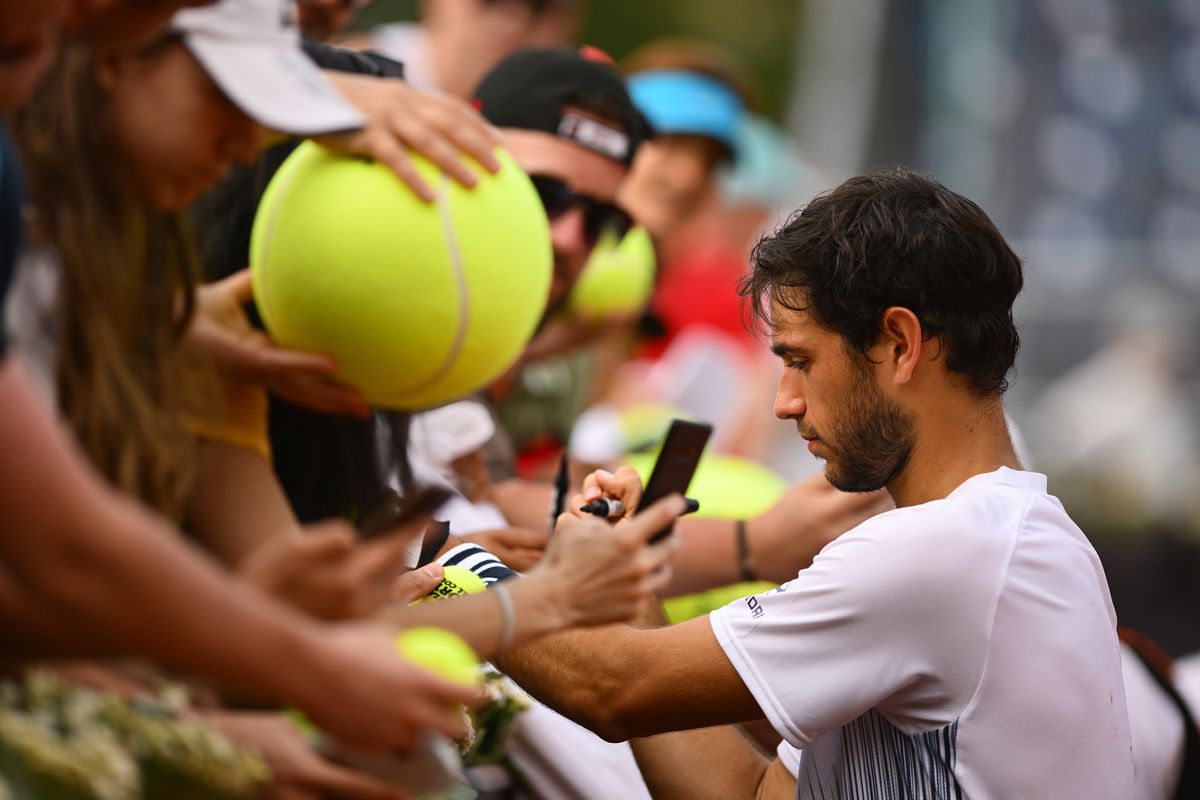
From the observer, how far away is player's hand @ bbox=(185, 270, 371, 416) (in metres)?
2.23

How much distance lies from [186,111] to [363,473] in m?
0.97

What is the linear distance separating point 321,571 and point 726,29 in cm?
1713

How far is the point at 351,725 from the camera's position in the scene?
5.00 ft

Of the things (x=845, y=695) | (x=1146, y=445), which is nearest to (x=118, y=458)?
(x=845, y=695)

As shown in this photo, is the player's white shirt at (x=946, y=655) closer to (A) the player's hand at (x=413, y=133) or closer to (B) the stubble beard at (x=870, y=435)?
(B) the stubble beard at (x=870, y=435)

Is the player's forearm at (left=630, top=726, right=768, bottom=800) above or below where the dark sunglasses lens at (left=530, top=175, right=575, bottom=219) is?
below

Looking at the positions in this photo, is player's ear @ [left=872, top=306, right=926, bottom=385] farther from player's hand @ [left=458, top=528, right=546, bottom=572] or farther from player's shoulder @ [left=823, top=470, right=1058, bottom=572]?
player's hand @ [left=458, top=528, right=546, bottom=572]

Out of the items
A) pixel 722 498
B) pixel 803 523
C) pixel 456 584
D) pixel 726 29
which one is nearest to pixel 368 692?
pixel 456 584

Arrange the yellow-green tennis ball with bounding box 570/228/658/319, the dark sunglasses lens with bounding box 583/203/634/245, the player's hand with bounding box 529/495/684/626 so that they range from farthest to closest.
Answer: the yellow-green tennis ball with bounding box 570/228/658/319
the dark sunglasses lens with bounding box 583/203/634/245
the player's hand with bounding box 529/495/684/626

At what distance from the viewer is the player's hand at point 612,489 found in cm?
279

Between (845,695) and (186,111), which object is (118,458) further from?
(845,695)

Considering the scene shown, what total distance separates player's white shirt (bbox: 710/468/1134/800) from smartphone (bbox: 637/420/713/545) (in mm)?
278

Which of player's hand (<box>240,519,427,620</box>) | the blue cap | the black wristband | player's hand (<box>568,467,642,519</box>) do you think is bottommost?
the blue cap

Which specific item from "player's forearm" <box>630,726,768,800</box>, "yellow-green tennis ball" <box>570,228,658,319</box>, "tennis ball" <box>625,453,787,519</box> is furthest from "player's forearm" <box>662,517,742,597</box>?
"yellow-green tennis ball" <box>570,228,658,319</box>
